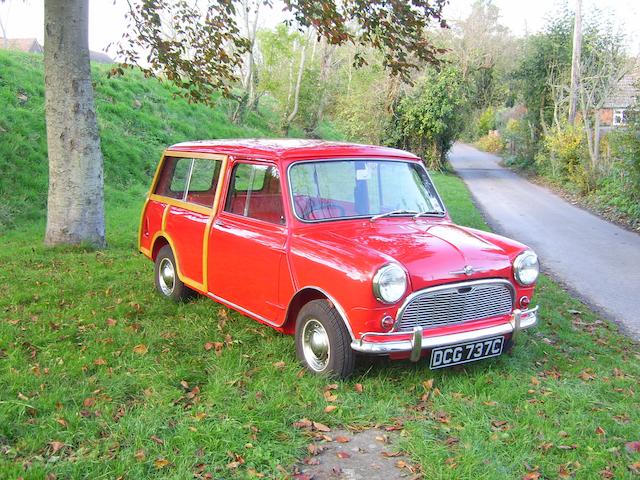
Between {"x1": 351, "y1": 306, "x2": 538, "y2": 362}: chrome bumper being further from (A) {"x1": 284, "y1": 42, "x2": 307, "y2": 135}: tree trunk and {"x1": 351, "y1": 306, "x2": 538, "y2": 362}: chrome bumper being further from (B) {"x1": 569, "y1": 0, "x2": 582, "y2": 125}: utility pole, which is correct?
(A) {"x1": 284, "y1": 42, "x2": 307, "y2": 135}: tree trunk

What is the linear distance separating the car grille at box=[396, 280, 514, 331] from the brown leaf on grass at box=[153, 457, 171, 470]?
1.76 m

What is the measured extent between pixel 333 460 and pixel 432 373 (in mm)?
1482

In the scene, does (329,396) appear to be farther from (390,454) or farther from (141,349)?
(141,349)

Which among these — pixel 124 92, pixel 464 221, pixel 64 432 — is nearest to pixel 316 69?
pixel 124 92

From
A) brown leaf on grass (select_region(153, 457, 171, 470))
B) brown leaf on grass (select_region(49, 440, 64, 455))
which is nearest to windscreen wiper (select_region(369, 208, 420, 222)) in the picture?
brown leaf on grass (select_region(153, 457, 171, 470))

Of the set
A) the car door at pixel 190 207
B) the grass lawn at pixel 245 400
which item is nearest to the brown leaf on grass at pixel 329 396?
the grass lawn at pixel 245 400

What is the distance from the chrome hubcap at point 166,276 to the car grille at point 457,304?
314 centimetres

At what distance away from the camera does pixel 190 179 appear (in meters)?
6.49

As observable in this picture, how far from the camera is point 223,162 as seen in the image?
591 cm

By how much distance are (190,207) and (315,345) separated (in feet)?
7.71

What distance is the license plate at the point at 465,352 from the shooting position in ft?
14.6

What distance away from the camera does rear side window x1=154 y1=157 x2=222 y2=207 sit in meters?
6.14

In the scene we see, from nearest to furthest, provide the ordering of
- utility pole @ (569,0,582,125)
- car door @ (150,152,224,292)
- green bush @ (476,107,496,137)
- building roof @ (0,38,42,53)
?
car door @ (150,152,224,292), utility pole @ (569,0,582,125), green bush @ (476,107,496,137), building roof @ (0,38,42,53)

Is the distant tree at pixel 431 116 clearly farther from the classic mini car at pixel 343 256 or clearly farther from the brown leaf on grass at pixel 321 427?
the brown leaf on grass at pixel 321 427
